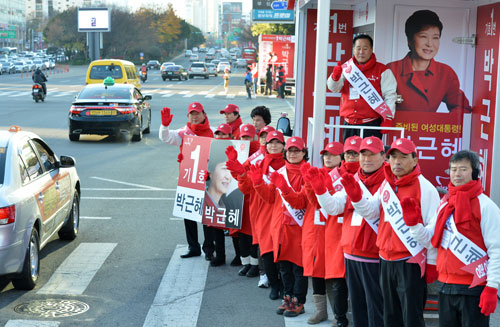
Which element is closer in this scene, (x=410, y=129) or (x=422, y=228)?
(x=422, y=228)

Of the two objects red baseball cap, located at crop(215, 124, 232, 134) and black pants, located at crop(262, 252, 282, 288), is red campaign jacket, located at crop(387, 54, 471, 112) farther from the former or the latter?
black pants, located at crop(262, 252, 282, 288)

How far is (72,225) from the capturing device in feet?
32.5

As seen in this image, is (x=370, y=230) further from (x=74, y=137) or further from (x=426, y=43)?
(x=74, y=137)

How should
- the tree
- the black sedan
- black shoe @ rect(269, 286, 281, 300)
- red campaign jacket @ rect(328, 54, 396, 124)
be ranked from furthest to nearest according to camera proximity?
the tree → the black sedan → red campaign jacket @ rect(328, 54, 396, 124) → black shoe @ rect(269, 286, 281, 300)

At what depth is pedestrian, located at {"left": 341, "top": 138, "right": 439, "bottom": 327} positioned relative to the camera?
5.38m

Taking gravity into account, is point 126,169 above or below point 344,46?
below

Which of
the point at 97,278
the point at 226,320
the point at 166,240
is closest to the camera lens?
the point at 226,320

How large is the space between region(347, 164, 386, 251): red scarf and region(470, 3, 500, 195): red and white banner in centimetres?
281

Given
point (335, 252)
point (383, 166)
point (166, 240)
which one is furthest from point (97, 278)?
point (383, 166)

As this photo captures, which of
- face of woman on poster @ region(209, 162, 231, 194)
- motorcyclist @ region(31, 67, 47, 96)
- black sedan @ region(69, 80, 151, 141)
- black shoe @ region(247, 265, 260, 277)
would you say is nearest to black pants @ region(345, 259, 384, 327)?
black shoe @ region(247, 265, 260, 277)

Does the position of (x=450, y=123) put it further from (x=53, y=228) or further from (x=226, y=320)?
(x=53, y=228)

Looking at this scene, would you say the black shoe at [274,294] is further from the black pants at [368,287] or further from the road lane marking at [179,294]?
the black pants at [368,287]

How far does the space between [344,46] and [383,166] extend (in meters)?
5.72

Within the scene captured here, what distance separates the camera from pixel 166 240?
401 inches
